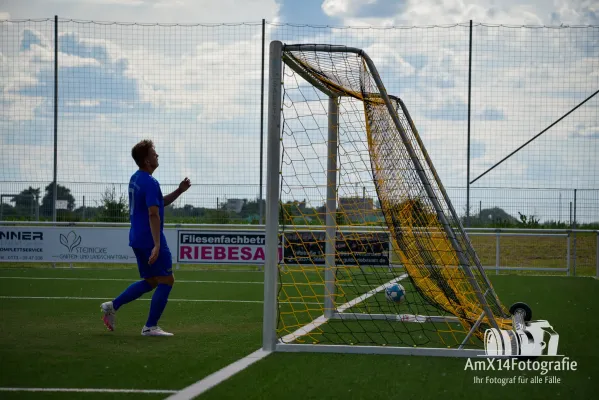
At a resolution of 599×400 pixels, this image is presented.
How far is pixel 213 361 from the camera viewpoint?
19.4ft

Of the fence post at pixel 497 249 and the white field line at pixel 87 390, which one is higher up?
the fence post at pixel 497 249

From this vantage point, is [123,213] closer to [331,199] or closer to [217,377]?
[331,199]

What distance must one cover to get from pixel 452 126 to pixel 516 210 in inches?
100

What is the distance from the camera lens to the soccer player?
23.6 ft

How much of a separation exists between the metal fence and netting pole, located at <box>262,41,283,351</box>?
982 centimetres

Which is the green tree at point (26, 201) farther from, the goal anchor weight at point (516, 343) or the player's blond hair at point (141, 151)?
the goal anchor weight at point (516, 343)

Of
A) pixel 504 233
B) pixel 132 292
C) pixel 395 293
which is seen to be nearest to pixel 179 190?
pixel 132 292

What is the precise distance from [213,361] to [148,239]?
1750 mm

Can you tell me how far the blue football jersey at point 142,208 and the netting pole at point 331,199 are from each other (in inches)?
75.7

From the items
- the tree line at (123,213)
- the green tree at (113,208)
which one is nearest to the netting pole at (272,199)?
the tree line at (123,213)

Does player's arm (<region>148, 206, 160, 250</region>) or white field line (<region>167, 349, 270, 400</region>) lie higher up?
player's arm (<region>148, 206, 160, 250</region>)

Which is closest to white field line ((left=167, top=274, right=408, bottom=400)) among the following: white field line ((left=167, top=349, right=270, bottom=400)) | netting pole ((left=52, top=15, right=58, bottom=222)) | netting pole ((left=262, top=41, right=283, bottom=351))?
white field line ((left=167, top=349, right=270, bottom=400))

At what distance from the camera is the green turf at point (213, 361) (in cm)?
498

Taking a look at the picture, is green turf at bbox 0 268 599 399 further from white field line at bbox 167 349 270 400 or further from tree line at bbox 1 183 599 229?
tree line at bbox 1 183 599 229
